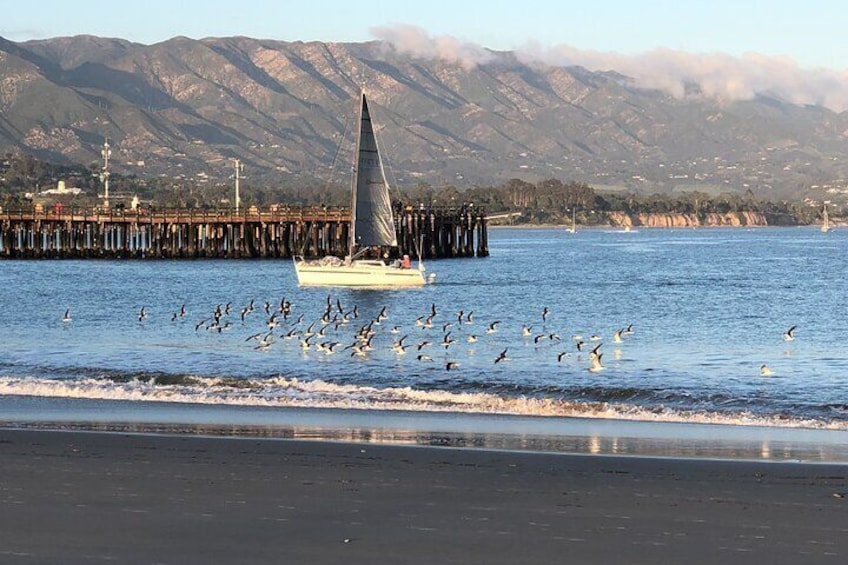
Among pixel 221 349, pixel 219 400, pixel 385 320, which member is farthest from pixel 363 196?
pixel 219 400

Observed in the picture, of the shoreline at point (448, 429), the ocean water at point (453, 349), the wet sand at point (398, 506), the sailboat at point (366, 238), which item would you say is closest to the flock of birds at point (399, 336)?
the ocean water at point (453, 349)

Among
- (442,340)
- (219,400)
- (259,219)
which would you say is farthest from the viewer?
(259,219)

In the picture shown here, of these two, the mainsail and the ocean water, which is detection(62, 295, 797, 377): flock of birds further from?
the mainsail

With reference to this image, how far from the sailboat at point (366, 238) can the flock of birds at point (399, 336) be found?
1520 cm

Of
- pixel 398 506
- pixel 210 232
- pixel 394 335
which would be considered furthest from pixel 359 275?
pixel 398 506

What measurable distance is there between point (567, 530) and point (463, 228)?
315 ft

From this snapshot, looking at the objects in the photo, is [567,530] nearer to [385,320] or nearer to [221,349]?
[221,349]

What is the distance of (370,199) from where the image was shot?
70.9 metres

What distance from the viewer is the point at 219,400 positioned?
23672 millimetres

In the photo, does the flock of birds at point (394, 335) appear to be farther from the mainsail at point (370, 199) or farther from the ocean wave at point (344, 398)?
the mainsail at point (370, 199)

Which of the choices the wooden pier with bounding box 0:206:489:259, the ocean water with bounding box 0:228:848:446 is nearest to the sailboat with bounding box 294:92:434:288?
the ocean water with bounding box 0:228:848:446

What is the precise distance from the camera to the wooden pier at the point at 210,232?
9625 centimetres

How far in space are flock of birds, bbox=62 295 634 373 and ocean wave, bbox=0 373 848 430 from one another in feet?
17.4

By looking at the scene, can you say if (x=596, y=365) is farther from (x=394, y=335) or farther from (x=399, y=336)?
(x=394, y=335)
